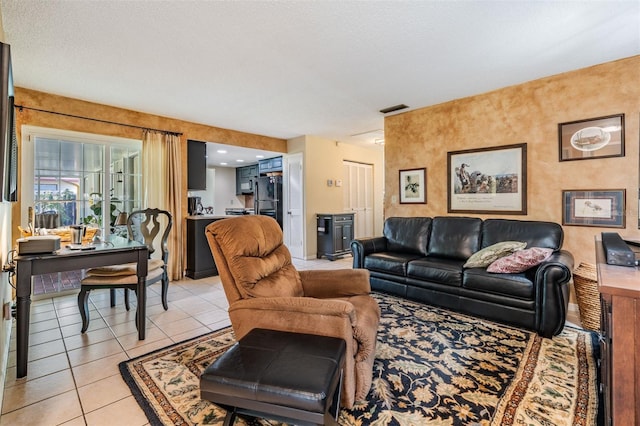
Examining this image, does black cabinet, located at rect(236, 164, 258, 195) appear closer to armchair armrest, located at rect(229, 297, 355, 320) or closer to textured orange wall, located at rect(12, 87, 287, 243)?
textured orange wall, located at rect(12, 87, 287, 243)

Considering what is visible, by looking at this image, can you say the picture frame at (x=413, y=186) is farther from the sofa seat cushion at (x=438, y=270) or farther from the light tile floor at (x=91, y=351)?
the light tile floor at (x=91, y=351)

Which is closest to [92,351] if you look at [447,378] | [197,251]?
[197,251]

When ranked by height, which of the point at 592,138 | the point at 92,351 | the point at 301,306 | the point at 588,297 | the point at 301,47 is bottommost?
the point at 92,351

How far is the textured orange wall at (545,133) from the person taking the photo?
271 cm

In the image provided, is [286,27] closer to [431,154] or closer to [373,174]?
[431,154]

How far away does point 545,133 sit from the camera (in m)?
3.16

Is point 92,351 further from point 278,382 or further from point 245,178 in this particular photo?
point 245,178

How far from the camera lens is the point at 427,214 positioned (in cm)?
415

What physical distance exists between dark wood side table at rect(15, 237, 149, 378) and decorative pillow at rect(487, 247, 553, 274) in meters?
3.07

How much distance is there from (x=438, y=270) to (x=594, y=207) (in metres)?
1.63

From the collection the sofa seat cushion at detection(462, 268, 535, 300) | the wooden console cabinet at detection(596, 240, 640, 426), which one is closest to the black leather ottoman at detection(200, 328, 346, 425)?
the wooden console cabinet at detection(596, 240, 640, 426)

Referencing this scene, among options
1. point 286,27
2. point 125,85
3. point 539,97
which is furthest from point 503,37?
point 125,85

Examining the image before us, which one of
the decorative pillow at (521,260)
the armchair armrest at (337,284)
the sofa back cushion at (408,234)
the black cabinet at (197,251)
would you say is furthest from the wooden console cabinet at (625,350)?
the black cabinet at (197,251)

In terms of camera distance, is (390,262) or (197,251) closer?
(390,262)
